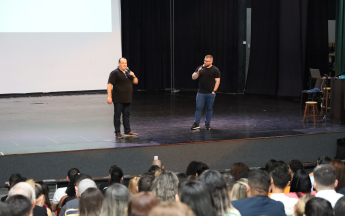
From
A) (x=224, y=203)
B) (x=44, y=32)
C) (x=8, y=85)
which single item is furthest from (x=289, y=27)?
(x=224, y=203)

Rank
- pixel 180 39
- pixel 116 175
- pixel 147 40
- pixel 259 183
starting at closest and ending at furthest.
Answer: pixel 259 183 < pixel 116 175 < pixel 147 40 < pixel 180 39

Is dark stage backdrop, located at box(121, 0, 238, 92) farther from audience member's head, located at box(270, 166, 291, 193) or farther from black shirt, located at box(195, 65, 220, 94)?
audience member's head, located at box(270, 166, 291, 193)

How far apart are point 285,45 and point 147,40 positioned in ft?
14.9

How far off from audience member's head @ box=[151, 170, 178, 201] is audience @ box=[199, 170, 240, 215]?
26 cm

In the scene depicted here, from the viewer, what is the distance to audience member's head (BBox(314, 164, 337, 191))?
2984 millimetres

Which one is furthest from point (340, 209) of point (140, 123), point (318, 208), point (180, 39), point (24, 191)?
point (180, 39)

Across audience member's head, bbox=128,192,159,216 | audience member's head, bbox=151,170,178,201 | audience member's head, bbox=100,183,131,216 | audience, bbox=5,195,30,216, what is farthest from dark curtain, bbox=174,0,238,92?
audience member's head, bbox=128,192,159,216

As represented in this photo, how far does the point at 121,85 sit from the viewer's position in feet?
20.4

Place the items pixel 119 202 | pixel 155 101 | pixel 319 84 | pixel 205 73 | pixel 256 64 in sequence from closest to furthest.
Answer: pixel 119 202 → pixel 205 73 → pixel 319 84 → pixel 155 101 → pixel 256 64

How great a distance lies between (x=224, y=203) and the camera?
2418 millimetres

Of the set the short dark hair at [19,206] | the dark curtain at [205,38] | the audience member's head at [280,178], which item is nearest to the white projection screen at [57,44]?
the dark curtain at [205,38]

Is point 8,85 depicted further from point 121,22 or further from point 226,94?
point 226,94

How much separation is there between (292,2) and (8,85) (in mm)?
7898

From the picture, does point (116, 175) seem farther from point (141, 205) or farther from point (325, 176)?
point (141, 205)
